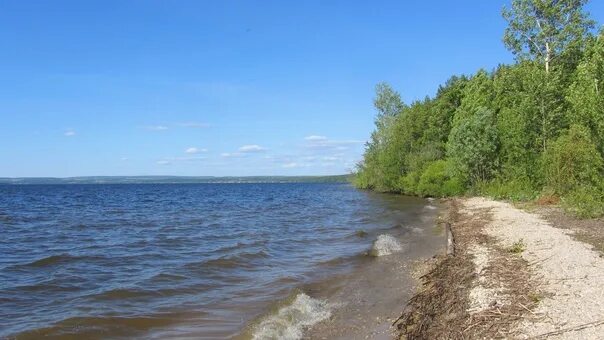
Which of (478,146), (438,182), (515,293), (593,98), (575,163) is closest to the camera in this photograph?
(515,293)

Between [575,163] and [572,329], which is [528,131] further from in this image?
[572,329]

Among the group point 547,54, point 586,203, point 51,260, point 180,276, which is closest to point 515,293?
point 180,276

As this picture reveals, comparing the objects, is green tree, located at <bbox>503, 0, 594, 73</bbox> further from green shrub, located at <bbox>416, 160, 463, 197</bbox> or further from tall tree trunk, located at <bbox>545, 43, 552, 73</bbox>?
green shrub, located at <bbox>416, 160, 463, 197</bbox>

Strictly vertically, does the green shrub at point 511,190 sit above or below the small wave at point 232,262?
above

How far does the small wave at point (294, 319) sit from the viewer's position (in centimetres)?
1008

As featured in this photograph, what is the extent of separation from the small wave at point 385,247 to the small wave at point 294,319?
724 centimetres

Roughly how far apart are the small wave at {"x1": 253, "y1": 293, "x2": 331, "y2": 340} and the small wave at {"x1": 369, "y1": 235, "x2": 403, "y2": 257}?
724 centimetres

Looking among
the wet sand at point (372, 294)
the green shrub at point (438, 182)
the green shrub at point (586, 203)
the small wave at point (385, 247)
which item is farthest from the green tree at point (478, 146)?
the wet sand at point (372, 294)

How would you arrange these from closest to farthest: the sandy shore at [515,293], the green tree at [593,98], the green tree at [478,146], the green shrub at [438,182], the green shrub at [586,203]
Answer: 1. the sandy shore at [515,293]
2. the green shrub at [586,203]
3. the green tree at [593,98]
4. the green tree at [478,146]
5. the green shrub at [438,182]

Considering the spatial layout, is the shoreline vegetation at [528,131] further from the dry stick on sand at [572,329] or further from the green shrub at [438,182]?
the dry stick on sand at [572,329]

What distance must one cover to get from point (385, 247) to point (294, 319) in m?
9.93

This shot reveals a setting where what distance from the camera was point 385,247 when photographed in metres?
20.2

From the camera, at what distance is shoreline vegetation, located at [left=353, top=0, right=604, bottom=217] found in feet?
86.9

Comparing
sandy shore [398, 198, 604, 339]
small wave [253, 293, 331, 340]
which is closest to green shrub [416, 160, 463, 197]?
sandy shore [398, 198, 604, 339]
